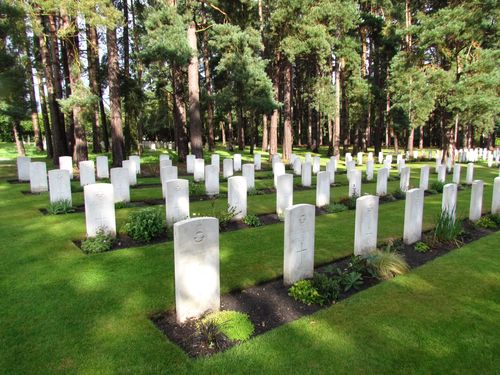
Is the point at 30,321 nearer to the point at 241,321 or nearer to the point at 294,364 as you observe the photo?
the point at 241,321

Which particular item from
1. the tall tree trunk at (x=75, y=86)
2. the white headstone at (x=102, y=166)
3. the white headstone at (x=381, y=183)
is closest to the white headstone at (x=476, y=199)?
the white headstone at (x=381, y=183)

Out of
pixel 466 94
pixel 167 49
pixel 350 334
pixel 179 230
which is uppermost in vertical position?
pixel 167 49

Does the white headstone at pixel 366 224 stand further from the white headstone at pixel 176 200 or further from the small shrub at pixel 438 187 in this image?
the small shrub at pixel 438 187

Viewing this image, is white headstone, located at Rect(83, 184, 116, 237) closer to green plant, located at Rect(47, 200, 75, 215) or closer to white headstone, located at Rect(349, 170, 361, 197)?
green plant, located at Rect(47, 200, 75, 215)

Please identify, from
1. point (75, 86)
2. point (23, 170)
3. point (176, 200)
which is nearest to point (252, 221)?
point (176, 200)

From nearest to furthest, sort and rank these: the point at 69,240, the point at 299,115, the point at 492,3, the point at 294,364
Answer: the point at 294,364 → the point at 69,240 → the point at 492,3 → the point at 299,115

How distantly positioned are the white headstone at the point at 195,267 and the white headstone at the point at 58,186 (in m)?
7.13

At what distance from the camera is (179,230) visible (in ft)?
14.4

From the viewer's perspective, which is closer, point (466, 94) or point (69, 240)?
point (69, 240)

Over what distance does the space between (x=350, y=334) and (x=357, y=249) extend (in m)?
2.70

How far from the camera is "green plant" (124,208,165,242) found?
776cm

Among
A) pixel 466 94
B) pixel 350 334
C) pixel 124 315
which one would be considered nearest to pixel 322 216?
pixel 350 334

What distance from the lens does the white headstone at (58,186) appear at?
9984mm

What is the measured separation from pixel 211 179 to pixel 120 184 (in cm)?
312
